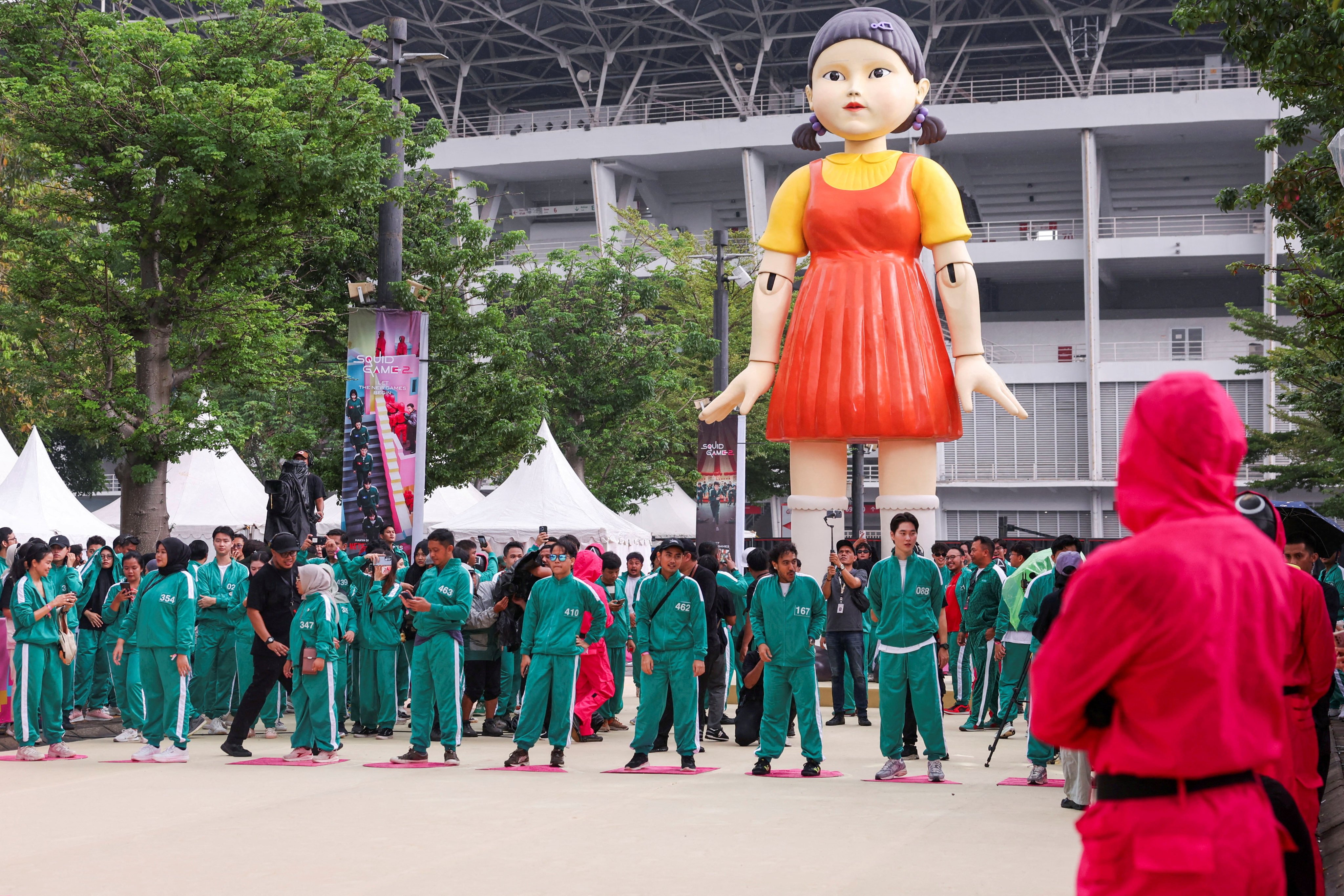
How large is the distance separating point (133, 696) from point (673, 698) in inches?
171

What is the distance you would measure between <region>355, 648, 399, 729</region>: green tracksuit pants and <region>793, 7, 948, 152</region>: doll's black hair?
5.66m

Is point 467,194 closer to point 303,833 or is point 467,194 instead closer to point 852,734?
point 852,734

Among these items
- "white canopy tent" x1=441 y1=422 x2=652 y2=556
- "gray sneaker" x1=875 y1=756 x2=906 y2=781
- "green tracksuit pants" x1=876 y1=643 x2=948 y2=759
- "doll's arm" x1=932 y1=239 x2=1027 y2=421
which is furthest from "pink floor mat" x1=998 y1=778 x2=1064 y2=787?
"white canopy tent" x1=441 y1=422 x2=652 y2=556

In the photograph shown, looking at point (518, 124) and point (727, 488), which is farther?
point (518, 124)

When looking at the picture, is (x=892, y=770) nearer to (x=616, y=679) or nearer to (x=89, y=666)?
(x=616, y=679)

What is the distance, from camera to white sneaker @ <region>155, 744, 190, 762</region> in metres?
9.90

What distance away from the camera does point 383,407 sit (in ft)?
42.3

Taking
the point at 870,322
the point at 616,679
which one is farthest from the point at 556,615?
the point at 870,322

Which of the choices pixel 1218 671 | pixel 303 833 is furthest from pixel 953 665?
pixel 1218 671

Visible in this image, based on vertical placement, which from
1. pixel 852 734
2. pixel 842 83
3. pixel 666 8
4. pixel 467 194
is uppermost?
pixel 666 8

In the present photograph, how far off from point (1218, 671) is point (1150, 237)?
35544 millimetres

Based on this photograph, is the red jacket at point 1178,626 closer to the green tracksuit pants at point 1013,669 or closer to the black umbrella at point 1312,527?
the black umbrella at point 1312,527

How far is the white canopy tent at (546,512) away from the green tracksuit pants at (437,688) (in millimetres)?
9824

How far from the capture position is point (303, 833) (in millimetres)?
6984
